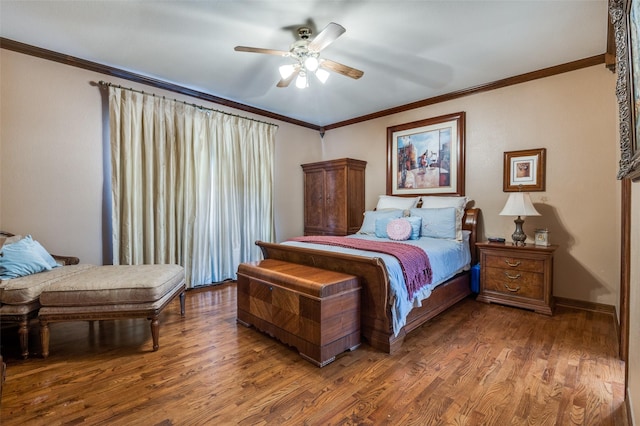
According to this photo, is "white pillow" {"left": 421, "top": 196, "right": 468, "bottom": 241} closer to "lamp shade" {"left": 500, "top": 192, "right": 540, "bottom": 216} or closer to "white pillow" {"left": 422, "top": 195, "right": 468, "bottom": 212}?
"white pillow" {"left": 422, "top": 195, "right": 468, "bottom": 212}

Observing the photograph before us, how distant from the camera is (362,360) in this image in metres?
2.14

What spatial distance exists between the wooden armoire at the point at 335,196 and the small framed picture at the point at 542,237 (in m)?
2.45

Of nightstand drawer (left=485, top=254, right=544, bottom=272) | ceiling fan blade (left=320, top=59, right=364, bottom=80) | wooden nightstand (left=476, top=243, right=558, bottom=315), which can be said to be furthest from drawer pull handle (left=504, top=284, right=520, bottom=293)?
ceiling fan blade (left=320, top=59, right=364, bottom=80)

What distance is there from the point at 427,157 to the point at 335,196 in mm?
1526

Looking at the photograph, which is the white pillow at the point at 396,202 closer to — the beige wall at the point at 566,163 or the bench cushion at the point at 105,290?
the beige wall at the point at 566,163

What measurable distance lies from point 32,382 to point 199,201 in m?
2.47

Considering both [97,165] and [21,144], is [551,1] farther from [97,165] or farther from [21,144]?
[21,144]

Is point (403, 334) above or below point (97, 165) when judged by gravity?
below

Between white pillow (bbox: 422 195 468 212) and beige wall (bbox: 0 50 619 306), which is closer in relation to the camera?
beige wall (bbox: 0 50 619 306)

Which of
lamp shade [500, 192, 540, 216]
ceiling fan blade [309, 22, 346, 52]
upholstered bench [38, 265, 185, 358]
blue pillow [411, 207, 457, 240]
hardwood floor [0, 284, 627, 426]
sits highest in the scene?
ceiling fan blade [309, 22, 346, 52]

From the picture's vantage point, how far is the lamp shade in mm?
3107

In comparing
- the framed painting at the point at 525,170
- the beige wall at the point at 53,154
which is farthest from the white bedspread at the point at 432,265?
the beige wall at the point at 53,154

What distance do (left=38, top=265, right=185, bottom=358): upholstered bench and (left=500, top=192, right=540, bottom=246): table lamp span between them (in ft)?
11.2

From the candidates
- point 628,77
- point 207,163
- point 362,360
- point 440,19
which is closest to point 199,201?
point 207,163
